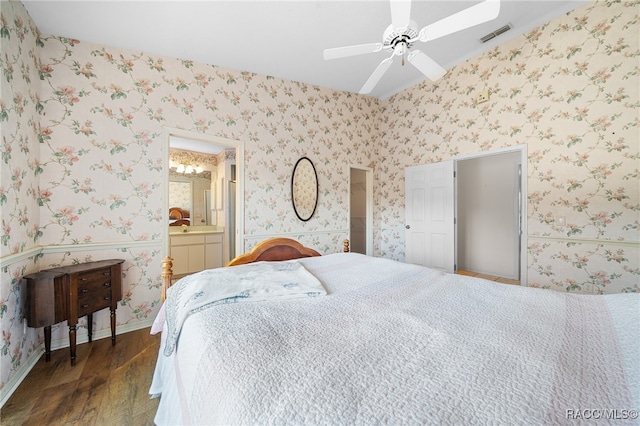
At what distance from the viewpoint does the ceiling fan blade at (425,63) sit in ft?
6.09

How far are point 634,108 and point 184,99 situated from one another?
13.7 ft

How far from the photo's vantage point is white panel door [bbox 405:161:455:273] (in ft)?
11.4

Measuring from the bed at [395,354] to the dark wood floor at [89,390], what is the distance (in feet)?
1.78

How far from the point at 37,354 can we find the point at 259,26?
3.33 meters

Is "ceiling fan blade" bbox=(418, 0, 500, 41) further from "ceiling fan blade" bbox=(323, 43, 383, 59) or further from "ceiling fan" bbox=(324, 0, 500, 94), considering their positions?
"ceiling fan blade" bbox=(323, 43, 383, 59)

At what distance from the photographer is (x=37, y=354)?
2018 millimetres

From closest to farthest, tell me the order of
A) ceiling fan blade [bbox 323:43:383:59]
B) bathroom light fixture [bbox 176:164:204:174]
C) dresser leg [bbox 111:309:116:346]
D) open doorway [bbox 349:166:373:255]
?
ceiling fan blade [bbox 323:43:383:59] → dresser leg [bbox 111:309:116:346] → bathroom light fixture [bbox 176:164:204:174] → open doorway [bbox 349:166:373:255]

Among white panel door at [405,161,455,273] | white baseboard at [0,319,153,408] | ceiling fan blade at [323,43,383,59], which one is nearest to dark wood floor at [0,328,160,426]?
white baseboard at [0,319,153,408]

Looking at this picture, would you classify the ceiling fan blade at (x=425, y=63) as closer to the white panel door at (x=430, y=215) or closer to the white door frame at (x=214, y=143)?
the white panel door at (x=430, y=215)

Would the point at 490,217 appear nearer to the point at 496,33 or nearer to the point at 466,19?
the point at 496,33

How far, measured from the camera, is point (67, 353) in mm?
2119

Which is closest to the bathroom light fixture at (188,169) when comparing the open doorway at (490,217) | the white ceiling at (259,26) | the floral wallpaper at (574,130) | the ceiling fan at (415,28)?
the white ceiling at (259,26)

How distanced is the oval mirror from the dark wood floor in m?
2.15

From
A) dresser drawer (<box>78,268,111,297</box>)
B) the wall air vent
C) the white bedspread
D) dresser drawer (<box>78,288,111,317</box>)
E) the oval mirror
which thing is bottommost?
dresser drawer (<box>78,288,111,317</box>)
